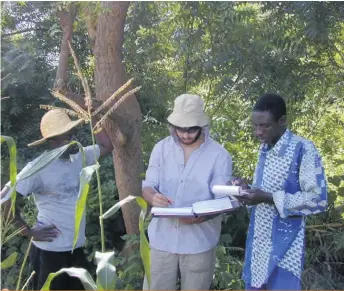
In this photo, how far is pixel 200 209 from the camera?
282 centimetres

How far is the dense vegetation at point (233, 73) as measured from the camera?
13.4 ft

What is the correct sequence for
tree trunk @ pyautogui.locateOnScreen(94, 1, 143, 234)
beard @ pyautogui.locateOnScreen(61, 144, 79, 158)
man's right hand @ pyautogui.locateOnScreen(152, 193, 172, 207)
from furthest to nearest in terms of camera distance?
tree trunk @ pyautogui.locateOnScreen(94, 1, 143, 234)
beard @ pyautogui.locateOnScreen(61, 144, 79, 158)
man's right hand @ pyautogui.locateOnScreen(152, 193, 172, 207)

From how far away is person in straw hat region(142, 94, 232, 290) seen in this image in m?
3.03

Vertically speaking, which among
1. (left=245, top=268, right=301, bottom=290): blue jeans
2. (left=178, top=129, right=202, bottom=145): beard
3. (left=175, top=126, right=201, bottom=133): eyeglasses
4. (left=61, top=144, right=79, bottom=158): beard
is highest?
(left=175, top=126, right=201, bottom=133): eyeglasses

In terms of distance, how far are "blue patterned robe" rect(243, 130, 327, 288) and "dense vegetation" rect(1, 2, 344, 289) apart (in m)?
1.02

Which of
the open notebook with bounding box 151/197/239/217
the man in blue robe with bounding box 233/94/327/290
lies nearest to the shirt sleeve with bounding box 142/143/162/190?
the open notebook with bounding box 151/197/239/217

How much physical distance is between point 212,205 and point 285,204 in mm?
393

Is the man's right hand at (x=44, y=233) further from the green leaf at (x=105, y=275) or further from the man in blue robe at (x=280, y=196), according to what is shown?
the green leaf at (x=105, y=275)

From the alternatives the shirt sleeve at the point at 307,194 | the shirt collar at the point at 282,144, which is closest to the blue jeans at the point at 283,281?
the shirt sleeve at the point at 307,194

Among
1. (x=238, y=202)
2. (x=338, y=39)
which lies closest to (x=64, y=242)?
(x=238, y=202)

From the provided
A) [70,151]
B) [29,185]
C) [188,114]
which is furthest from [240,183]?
[29,185]

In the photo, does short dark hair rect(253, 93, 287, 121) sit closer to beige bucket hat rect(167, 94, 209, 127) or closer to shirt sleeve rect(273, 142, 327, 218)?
shirt sleeve rect(273, 142, 327, 218)

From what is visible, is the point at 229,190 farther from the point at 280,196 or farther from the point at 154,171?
the point at 154,171

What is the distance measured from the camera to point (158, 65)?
544 centimetres
